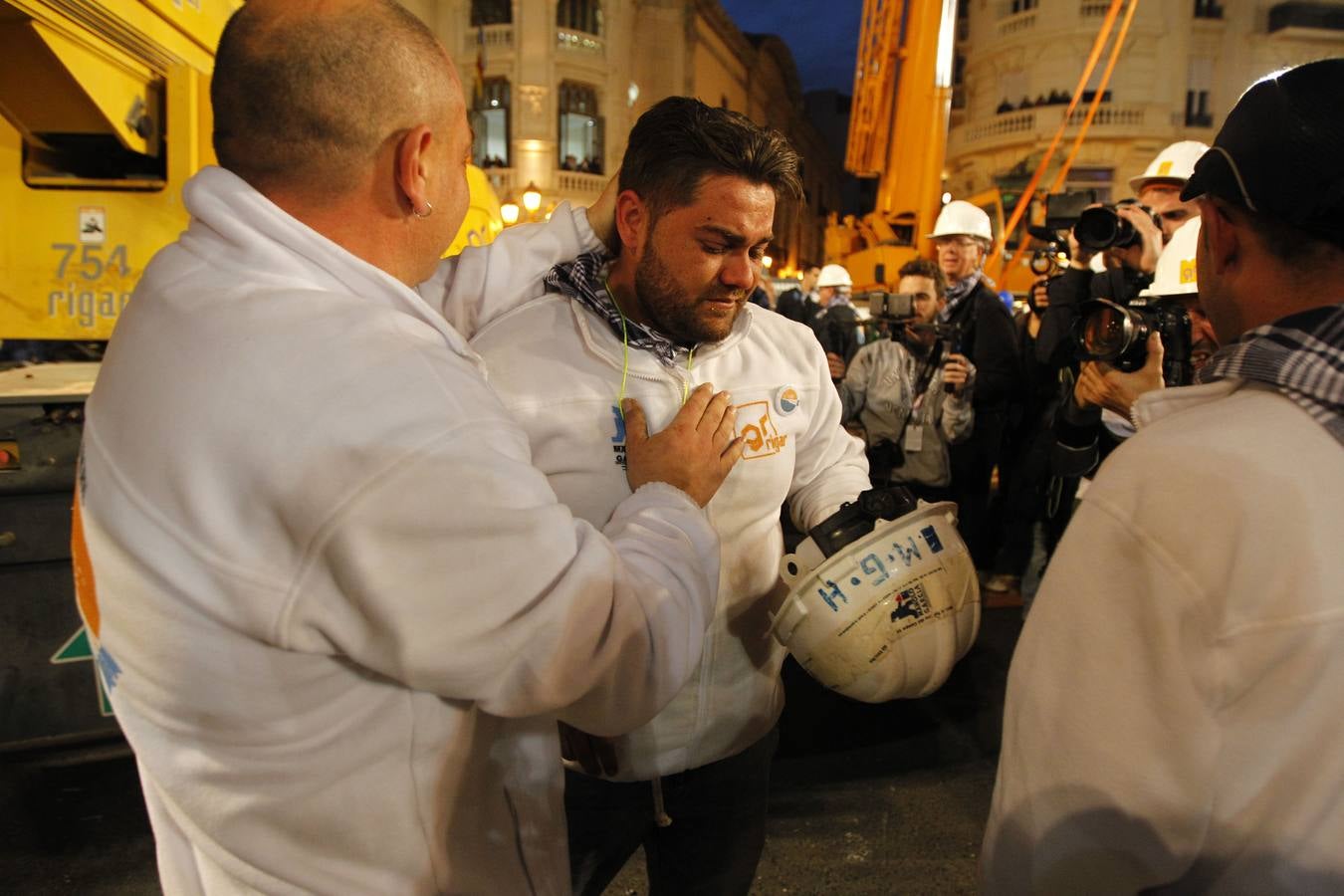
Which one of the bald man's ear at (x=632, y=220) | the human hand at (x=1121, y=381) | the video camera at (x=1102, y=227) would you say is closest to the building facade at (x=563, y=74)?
the video camera at (x=1102, y=227)

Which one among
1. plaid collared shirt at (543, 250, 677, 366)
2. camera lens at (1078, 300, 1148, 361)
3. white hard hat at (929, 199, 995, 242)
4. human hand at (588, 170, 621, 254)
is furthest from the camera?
white hard hat at (929, 199, 995, 242)

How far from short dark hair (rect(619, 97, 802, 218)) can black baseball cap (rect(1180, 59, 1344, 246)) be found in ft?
3.40

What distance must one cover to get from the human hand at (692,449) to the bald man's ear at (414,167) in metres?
0.60

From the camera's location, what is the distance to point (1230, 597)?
0.89 meters

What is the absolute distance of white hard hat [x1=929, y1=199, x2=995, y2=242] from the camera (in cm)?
564

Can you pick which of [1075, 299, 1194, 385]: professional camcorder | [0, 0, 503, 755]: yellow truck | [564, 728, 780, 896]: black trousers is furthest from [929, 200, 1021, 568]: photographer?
[0, 0, 503, 755]: yellow truck

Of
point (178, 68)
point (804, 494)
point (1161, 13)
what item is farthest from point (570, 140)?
point (804, 494)

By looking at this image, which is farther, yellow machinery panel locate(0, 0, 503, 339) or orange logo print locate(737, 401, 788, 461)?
yellow machinery panel locate(0, 0, 503, 339)

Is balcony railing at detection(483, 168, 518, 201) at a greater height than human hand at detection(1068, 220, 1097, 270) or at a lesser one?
greater

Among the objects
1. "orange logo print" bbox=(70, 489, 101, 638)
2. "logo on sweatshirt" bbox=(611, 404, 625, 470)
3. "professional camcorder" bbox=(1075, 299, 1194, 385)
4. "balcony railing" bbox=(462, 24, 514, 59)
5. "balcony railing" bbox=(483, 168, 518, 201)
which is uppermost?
"balcony railing" bbox=(462, 24, 514, 59)

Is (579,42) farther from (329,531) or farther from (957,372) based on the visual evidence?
(329,531)

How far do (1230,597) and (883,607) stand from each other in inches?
27.9

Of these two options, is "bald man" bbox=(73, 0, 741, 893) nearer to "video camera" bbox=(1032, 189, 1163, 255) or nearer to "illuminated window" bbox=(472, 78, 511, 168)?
"video camera" bbox=(1032, 189, 1163, 255)

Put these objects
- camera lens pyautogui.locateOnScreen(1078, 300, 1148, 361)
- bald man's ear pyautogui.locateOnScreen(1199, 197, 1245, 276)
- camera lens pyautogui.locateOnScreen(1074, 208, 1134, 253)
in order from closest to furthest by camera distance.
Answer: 1. bald man's ear pyautogui.locateOnScreen(1199, 197, 1245, 276)
2. camera lens pyautogui.locateOnScreen(1078, 300, 1148, 361)
3. camera lens pyautogui.locateOnScreen(1074, 208, 1134, 253)
